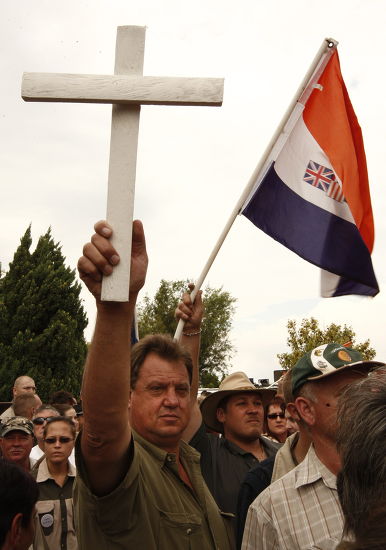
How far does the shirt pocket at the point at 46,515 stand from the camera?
4660 mm

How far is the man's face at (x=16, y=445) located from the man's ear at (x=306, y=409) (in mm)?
3144

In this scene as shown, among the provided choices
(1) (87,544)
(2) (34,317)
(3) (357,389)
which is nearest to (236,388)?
(1) (87,544)

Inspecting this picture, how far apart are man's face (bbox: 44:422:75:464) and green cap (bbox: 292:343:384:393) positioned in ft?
8.98

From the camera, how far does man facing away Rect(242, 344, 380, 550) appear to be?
8.42 feet

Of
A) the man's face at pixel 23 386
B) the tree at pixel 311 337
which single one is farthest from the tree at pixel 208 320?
the man's face at pixel 23 386

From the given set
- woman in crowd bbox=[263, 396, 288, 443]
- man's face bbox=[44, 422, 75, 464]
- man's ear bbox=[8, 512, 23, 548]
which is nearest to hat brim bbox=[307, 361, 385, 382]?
man's ear bbox=[8, 512, 23, 548]

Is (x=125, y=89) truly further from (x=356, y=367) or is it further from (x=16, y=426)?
(x=16, y=426)

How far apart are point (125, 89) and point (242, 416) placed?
3390 mm

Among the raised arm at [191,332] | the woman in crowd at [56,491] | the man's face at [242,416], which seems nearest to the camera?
the raised arm at [191,332]

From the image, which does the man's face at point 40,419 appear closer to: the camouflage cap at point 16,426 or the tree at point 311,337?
the camouflage cap at point 16,426

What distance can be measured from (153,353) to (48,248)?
26.8 meters

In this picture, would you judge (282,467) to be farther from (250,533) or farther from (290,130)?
(290,130)

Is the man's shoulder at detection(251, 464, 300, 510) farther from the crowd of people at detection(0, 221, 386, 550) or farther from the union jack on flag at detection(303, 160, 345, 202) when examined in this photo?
the union jack on flag at detection(303, 160, 345, 202)

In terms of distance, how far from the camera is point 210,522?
8.61 feet
